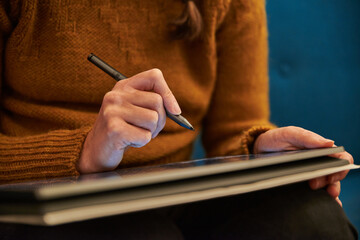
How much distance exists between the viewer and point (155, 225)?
1.13 ft

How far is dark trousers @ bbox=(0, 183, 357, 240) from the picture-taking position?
316 mm

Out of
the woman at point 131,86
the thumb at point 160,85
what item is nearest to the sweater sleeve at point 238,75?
the woman at point 131,86

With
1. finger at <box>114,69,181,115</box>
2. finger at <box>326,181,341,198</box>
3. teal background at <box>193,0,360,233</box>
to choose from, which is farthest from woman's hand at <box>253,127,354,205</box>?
teal background at <box>193,0,360,233</box>

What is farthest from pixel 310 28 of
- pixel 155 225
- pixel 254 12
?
pixel 155 225

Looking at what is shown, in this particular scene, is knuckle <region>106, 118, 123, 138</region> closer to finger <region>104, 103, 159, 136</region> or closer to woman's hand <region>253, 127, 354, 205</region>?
finger <region>104, 103, 159, 136</region>

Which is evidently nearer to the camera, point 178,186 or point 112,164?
point 178,186

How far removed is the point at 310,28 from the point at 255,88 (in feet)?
1.30

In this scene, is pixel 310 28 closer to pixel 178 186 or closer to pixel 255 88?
pixel 255 88

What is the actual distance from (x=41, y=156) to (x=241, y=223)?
0.28 metres

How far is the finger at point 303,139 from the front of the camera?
42 centimetres

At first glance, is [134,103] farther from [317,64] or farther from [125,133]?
[317,64]

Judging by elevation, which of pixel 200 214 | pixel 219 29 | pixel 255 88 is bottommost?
pixel 200 214

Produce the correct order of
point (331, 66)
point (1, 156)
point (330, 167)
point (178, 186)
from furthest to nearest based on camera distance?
1. point (331, 66)
2. point (1, 156)
3. point (330, 167)
4. point (178, 186)

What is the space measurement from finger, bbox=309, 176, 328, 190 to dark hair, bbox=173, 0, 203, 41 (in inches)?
13.2
